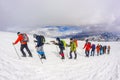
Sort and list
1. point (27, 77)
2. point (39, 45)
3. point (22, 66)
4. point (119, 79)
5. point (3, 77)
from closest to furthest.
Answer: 1. point (3, 77)
2. point (27, 77)
3. point (119, 79)
4. point (22, 66)
5. point (39, 45)

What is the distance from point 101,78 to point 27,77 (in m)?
3.79

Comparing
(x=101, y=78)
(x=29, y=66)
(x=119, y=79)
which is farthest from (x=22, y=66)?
Answer: (x=119, y=79)

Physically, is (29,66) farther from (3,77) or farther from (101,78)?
(101,78)

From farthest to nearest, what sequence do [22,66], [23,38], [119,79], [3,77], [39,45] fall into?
[39,45] < [23,38] < [22,66] < [119,79] < [3,77]

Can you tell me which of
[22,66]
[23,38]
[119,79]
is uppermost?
[23,38]

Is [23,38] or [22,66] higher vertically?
[23,38]

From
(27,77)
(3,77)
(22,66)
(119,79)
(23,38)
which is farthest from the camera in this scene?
(23,38)

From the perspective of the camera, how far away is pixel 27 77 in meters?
9.70

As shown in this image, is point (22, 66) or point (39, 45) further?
point (39, 45)

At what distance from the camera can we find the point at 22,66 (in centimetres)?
1143

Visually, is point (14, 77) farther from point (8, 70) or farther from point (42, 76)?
point (42, 76)

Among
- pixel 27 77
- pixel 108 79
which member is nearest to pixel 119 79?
pixel 108 79

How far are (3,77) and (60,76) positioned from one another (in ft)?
9.83

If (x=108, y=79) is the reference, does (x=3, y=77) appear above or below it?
above
